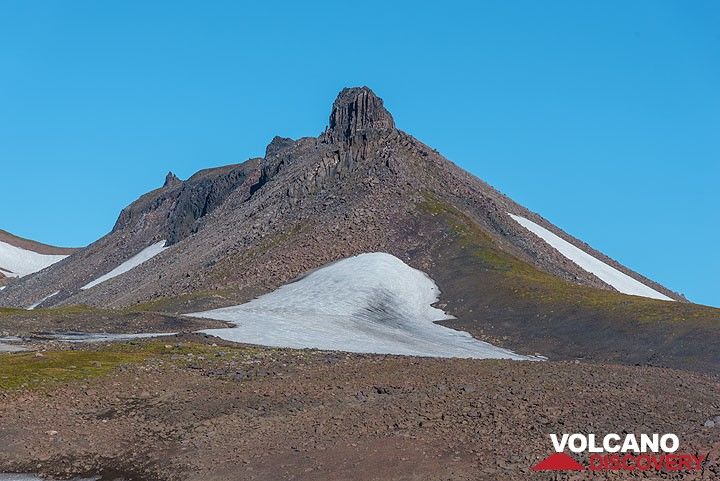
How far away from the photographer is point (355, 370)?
48.6m

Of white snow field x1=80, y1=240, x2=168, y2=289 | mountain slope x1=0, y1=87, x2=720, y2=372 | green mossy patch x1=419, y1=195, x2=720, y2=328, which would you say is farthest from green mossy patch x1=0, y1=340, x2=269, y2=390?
white snow field x1=80, y1=240, x2=168, y2=289

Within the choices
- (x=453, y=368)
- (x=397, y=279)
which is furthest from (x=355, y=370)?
(x=397, y=279)

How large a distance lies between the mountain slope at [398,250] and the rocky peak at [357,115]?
25 cm

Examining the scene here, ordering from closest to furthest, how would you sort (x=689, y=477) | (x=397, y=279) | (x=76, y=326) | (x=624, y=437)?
(x=689, y=477) < (x=624, y=437) < (x=76, y=326) < (x=397, y=279)

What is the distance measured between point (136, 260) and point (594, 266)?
9260 centimetres

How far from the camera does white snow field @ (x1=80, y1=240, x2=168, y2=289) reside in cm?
17038

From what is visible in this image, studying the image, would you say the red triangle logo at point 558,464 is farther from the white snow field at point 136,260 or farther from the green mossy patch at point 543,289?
the white snow field at point 136,260

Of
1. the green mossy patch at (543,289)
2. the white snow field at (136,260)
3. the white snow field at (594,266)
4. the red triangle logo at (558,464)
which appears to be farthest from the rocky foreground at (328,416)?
the white snow field at (136,260)

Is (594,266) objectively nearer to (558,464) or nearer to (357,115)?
(357,115)

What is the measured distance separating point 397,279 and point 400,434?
66.6 m

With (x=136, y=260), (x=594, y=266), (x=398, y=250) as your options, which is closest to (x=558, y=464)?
(x=398, y=250)

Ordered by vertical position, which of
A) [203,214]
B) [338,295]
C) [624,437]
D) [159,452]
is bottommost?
[159,452]

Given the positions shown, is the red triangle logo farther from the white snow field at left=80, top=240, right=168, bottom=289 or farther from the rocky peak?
the white snow field at left=80, top=240, right=168, bottom=289

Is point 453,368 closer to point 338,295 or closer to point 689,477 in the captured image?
point 689,477
